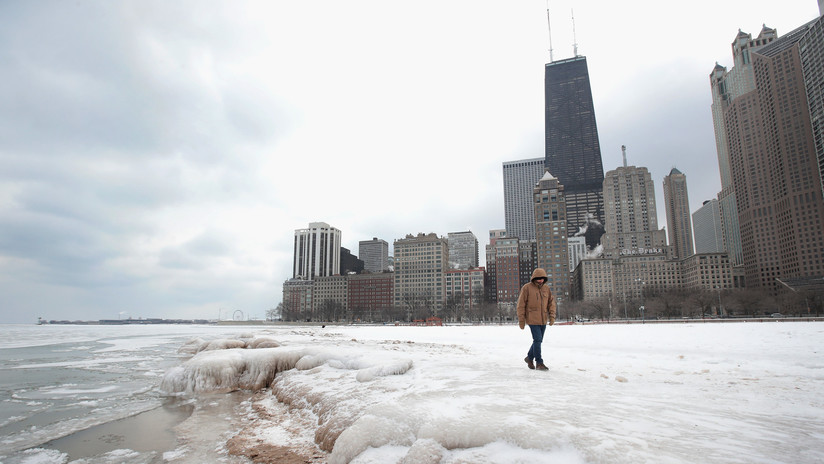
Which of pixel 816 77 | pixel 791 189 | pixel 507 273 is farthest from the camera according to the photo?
pixel 507 273

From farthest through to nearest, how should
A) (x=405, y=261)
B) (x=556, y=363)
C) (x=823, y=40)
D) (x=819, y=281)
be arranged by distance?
(x=405, y=261), (x=823, y=40), (x=819, y=281), (x=556, y=363)

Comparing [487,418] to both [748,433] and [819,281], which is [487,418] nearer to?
[748,433]

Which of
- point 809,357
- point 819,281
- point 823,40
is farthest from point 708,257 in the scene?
point 809,357

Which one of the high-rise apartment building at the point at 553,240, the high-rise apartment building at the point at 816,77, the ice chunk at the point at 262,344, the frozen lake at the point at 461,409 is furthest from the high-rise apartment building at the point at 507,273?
the frozen lake at the point at 461,409

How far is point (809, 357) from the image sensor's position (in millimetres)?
11891

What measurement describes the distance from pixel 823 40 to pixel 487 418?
23824 cm

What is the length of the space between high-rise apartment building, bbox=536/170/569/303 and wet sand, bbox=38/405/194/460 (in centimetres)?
17846

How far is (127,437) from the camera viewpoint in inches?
324

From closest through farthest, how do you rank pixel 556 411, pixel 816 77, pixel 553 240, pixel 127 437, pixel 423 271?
pixel 556 411 → pixel 127 437 → pixel 816 77 → pixel 553 240 → pixel 423 271

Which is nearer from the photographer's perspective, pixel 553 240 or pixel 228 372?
pixel 228 372

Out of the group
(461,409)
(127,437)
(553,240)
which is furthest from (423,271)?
(461,409)

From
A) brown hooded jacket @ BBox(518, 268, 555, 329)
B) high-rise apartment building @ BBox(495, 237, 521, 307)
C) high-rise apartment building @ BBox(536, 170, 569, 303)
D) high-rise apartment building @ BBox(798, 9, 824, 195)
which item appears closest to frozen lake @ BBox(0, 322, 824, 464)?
brown hooded jacket @ BBox(518, 268, 555, 329)

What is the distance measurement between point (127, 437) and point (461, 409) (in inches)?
286

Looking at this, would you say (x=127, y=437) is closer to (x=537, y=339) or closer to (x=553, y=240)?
(x=537, y=339)
